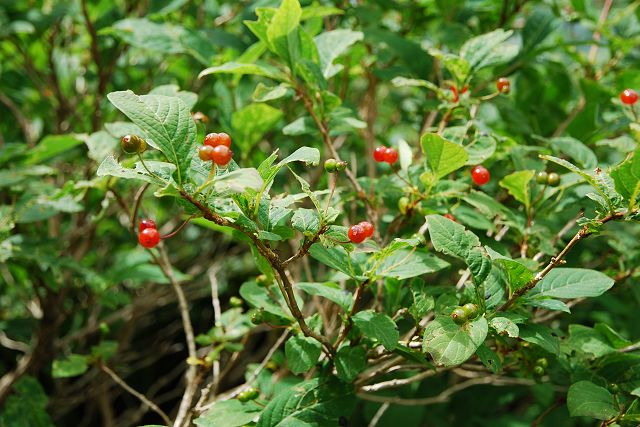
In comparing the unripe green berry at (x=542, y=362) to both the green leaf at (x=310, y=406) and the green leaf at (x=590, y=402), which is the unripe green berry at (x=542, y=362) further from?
the green leaf at (x=310, y=406)

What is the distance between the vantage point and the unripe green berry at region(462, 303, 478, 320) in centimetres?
91

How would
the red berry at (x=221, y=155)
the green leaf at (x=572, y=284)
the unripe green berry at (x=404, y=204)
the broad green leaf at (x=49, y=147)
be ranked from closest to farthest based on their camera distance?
the red berry at (x=221, y=155)
the green leaf at (x=572, y=284)
the unripe green berry at (x=404, y=204)
the broad green leaf at (x=49, y=147)

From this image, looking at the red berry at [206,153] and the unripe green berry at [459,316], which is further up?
the red berry at [206,153]

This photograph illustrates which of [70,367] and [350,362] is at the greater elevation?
[350,362]

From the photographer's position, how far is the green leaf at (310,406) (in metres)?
1.02

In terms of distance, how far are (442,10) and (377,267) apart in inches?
41.9

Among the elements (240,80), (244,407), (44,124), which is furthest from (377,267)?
(44,124)

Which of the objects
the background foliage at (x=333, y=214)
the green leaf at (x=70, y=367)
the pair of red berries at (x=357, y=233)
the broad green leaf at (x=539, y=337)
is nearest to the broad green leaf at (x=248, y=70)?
the background foliage at (x=333, y=214)

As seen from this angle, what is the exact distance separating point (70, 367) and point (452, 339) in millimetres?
1033

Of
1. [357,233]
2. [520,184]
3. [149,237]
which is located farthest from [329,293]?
[520,184]

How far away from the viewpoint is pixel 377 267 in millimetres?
999

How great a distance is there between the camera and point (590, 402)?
979 mm

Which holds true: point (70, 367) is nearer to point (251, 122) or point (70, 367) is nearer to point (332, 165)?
point (251, 122)

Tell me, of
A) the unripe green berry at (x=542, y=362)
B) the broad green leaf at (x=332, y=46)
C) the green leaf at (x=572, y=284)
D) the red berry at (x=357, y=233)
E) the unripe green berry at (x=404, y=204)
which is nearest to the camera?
the red berry at (x=357, y=233)
